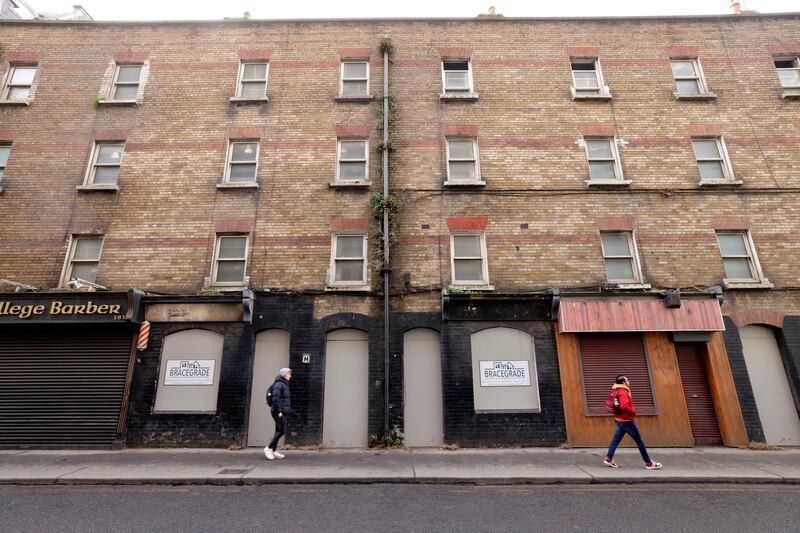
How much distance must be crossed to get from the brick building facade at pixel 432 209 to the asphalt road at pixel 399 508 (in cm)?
311

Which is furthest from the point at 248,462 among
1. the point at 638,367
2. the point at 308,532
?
the point at 638,367

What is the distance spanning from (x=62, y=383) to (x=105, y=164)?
21.2 ft

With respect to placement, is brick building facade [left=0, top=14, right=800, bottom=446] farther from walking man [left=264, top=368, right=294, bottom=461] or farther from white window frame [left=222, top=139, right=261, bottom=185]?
walking man [left=264, top=368, right=294, bottom=461]

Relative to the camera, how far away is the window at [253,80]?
1288cm

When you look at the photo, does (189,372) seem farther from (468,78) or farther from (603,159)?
(603,159)

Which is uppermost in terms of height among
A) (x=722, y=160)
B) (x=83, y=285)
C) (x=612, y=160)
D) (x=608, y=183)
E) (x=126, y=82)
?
(x=126, y=82)

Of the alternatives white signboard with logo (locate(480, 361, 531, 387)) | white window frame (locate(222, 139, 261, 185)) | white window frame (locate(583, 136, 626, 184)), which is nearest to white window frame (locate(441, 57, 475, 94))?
white window frame (locate(583, 136, 626, 184))

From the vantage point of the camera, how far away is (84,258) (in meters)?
11.0

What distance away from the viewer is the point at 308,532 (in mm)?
4992

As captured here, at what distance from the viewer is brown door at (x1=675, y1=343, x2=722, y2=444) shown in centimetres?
980

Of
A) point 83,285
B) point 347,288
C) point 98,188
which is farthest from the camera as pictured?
point 98,188

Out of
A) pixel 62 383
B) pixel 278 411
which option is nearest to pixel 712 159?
pixel 278 411

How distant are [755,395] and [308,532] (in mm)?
11545

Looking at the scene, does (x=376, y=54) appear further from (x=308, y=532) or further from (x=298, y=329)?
(x=308, y=532)
